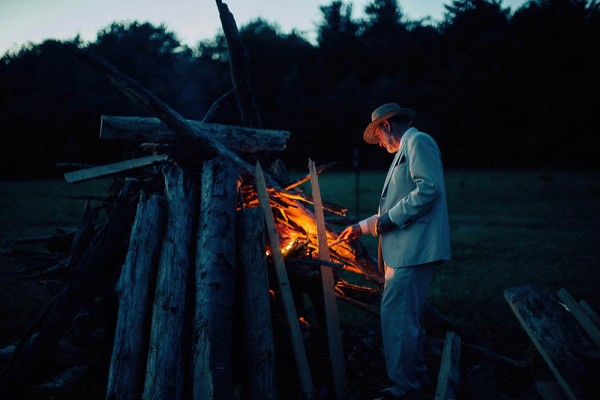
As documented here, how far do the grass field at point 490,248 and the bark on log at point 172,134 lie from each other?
0.90m

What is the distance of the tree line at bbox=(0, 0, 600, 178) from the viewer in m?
29.1

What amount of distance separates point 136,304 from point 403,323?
213 cm

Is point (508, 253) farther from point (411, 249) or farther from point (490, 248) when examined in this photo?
point (411, 249)

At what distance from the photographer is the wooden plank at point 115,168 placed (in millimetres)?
4656

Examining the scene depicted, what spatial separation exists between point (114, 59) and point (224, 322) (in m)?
30.3

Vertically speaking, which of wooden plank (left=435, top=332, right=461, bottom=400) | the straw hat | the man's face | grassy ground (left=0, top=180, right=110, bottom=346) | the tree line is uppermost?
the tree line

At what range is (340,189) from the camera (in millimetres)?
22250

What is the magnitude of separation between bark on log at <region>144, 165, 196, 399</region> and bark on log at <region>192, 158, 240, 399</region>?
0.13 metres

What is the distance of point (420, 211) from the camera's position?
11.0 ft

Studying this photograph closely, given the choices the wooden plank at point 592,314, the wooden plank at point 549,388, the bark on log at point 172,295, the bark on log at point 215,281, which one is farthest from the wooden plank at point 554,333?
the bark on log at point 172,295

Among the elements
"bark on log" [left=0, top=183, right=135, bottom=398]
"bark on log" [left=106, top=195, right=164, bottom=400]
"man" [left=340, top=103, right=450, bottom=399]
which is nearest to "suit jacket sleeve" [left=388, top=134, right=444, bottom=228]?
"man" [left=340, top=103, right=450, bottom=399]

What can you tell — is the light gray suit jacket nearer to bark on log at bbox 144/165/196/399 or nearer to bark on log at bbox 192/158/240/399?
bark on log at bbox 192/158/240/399

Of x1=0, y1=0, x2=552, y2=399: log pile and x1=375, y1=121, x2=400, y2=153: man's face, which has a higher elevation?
x1=375, y1=121, x2=400, y2=153: man's face

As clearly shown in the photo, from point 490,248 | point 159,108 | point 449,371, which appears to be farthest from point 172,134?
point 490,248
